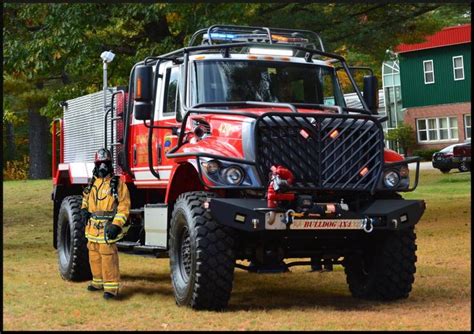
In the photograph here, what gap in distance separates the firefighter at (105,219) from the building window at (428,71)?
151 feet

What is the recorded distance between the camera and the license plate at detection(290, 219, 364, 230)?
9.85 m

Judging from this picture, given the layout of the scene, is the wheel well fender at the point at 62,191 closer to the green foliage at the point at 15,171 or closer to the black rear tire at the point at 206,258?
the black rear tire at the point at 206,258

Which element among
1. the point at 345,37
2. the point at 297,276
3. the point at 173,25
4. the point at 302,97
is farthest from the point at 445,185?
the point at 302,97

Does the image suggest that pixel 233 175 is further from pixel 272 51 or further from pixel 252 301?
pixel 272 51

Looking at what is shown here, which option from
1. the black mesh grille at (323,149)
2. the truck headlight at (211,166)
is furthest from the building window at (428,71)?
the truck headlight at (211,166)

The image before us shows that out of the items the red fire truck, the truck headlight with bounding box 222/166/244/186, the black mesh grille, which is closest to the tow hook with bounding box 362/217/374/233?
the red fire truck

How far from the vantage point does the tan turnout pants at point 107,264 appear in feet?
37.7

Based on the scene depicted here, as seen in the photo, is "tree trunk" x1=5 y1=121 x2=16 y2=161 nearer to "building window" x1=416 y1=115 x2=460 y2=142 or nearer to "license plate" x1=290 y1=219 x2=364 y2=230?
"building window" x1=416 y1=115 x2=460 y2=142

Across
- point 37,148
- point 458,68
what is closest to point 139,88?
point 37,148

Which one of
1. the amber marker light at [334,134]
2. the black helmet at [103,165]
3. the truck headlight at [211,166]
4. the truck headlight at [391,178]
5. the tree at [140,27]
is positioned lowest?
the truck headlight at [391,178]

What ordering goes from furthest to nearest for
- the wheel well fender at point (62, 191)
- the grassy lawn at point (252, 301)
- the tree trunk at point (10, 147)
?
the tree trunk at point (10, 147) → the wheel well fender at point (62, 191) → the grassy lawn at point (252, 301)

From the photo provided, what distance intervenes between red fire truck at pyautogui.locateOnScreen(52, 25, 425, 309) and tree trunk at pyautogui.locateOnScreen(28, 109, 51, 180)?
1334 inches

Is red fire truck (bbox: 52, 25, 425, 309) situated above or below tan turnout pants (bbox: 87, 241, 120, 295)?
above

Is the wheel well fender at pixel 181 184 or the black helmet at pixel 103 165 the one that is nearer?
the wheel well fender at pixel 181 184
